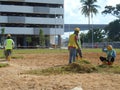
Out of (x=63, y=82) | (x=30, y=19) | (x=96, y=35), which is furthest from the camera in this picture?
(x=96, y=35)

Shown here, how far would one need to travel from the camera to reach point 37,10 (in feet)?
356

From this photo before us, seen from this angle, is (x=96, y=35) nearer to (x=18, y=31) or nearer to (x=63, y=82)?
(x=18, y=31)

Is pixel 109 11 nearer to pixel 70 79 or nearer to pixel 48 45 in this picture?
pixel 48 45

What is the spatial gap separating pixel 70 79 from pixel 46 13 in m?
97.9

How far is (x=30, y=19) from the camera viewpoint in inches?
4230

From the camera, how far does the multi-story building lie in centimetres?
10550

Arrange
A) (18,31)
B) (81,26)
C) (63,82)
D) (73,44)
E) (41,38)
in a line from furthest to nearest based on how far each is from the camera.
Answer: (81,26), (18,31), (41,38), (73,44), (63,82)

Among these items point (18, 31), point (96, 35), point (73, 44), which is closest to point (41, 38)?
point (18, 31)

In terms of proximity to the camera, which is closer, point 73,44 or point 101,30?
point 73,44

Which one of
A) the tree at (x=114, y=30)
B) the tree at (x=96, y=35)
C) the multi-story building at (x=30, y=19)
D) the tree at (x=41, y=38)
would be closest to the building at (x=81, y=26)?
the tree at (x=96, y=35)

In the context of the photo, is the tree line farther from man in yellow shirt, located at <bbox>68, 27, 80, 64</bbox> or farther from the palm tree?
man in yellow shirt, located at <bbox>68, 27, 80, 64</bbox>

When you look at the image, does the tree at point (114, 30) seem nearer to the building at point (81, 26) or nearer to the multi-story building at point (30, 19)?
the building at point (81, 26)

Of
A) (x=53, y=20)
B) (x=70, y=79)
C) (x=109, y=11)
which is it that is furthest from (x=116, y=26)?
(x=70, y=79)

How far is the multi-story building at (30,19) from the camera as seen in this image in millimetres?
105500
